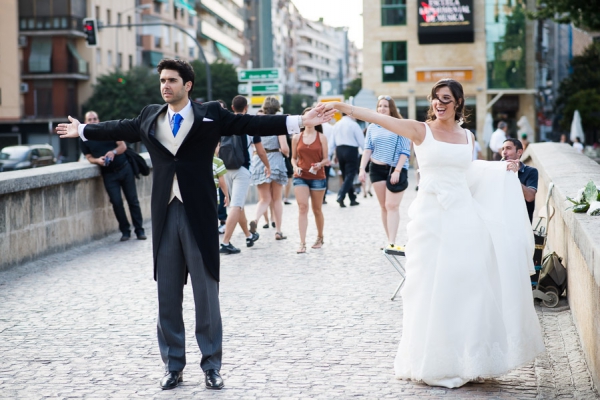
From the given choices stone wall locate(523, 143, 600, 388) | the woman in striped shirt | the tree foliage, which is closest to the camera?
stone wall locate(523, 143, 600, 388)

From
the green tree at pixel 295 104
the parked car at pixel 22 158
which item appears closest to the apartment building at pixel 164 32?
the green tree at pixel 295 104

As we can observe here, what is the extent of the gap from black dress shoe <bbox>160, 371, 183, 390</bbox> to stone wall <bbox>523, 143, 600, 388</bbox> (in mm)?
2427

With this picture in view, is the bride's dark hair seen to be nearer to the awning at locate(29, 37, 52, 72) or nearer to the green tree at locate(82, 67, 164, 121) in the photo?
the green tree at locate(82, 67, 164, 121)

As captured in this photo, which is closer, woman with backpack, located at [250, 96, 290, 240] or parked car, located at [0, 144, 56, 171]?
woman with backpack, located at [250, 96, 290, 240]

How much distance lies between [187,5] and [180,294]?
88490mm

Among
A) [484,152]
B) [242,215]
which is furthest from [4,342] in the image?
[484,152]

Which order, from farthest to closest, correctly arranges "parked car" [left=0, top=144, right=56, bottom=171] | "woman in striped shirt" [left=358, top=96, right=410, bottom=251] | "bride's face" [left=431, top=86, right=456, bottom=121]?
"parked car" [left=0, top=144, right=56, bottom=171] → "woman in striped shirt" [left=358, top=96, right=410, bottom=251] → "bride's face" [left=431, top=86, right=456, bottom=121]

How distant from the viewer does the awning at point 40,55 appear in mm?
69875

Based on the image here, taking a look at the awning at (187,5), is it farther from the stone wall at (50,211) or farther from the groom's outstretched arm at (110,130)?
the groom's outstretched arm at (110,130)

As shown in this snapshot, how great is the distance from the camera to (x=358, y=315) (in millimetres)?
8289

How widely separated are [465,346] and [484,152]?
52.8 meters

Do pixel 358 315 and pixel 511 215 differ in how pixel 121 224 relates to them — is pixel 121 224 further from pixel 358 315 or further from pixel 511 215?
pixel 511 215

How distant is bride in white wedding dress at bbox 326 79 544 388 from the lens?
5.85 meters

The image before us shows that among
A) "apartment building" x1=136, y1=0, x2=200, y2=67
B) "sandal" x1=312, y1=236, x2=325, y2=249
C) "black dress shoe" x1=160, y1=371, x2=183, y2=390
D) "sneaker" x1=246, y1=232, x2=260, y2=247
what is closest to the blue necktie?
"black dress shoe" x1=160, y1=371, x2=183, y2=390
